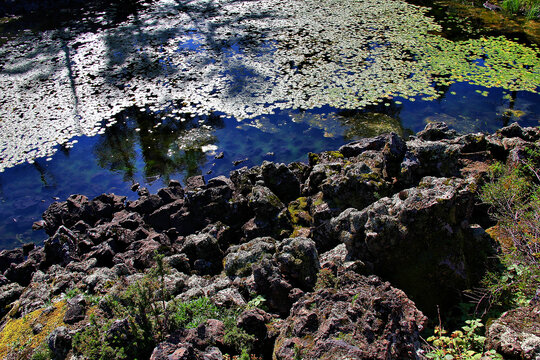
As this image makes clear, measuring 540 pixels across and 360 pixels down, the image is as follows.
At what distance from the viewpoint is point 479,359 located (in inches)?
115

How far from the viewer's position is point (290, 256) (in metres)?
4.52

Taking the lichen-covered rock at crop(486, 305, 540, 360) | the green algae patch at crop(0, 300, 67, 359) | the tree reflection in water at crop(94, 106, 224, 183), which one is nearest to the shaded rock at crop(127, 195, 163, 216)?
the tree reflection in water at crop(94, 106, 224, 183)

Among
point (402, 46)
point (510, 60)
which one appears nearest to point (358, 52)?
point (402, 46)

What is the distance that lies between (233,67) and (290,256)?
1046 centimetres

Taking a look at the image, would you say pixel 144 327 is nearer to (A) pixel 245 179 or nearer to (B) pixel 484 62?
(A) pixel 245 179

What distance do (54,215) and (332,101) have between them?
836 cm

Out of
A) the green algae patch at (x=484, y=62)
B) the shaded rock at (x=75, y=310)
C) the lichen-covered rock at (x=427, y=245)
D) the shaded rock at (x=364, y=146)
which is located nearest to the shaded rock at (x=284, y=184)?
the shaded rock at (x=364, y=146)

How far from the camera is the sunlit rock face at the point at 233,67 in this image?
11164 millimetres

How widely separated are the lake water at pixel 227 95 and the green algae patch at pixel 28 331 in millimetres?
3963

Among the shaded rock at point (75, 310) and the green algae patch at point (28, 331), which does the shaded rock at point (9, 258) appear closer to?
the green algae patch at point (28, 331)

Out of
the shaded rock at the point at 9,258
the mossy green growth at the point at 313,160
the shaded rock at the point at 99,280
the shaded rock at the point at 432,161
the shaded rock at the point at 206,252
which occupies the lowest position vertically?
the shaded rock at the point at 9,258

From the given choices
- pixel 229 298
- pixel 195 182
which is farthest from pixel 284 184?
pixel 229 298

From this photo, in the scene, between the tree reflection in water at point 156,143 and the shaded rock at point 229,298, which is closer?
the shaded rock at point 229,298

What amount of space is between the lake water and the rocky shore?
162 centimetres
